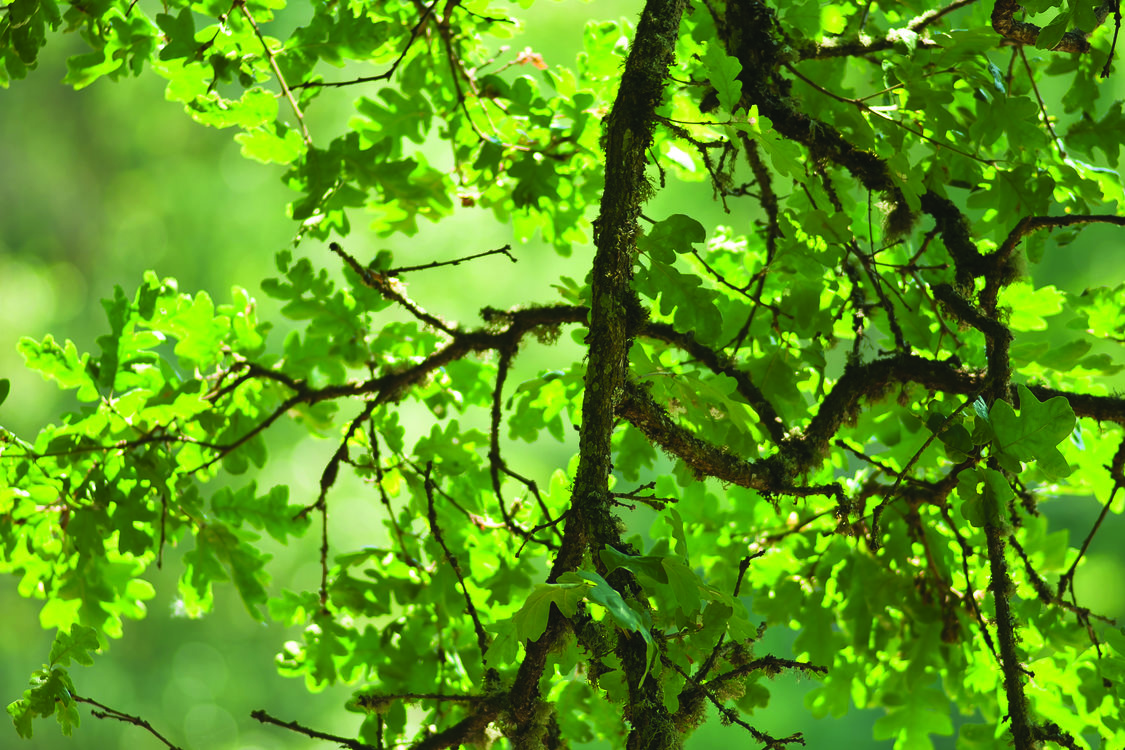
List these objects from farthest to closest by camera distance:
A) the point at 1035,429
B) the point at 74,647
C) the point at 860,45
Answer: the point at 860,45 < the point at 74,647 < the point at 1035,429

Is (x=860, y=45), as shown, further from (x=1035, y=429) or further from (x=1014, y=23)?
(x=1035, y=429)

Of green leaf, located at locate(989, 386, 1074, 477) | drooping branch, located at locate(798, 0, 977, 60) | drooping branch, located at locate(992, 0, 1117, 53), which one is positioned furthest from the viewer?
drooping branch, located at locate(798, 0, 977, 60)

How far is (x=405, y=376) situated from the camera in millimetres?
1252

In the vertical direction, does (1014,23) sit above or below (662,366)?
above

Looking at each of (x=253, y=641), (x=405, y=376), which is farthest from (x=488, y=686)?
(x=253, y=641)

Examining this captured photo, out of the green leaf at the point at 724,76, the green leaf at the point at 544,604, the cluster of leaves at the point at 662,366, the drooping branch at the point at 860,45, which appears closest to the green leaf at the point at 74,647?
the cluster of leaves at the point at 662,366

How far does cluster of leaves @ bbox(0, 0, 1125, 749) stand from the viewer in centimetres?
93

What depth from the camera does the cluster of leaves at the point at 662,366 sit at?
36.4 inches

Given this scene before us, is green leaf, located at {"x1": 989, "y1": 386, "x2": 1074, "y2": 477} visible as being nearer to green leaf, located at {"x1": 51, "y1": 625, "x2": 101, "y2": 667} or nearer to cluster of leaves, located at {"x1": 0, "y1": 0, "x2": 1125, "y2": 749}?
cluster of leaves, located at {"x1": 0, "y1": 0, "x2": 1125, "y2": 749}

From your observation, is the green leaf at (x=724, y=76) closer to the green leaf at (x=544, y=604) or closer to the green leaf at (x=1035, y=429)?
the green leaf at (x=1035, y=429)

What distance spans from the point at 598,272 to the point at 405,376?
0.58 meters

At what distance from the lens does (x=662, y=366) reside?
901 millimetres

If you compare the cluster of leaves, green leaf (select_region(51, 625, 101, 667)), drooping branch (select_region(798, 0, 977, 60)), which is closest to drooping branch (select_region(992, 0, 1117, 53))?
the cluster of leaves

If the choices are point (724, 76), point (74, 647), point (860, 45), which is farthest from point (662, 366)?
point (74, 647)
